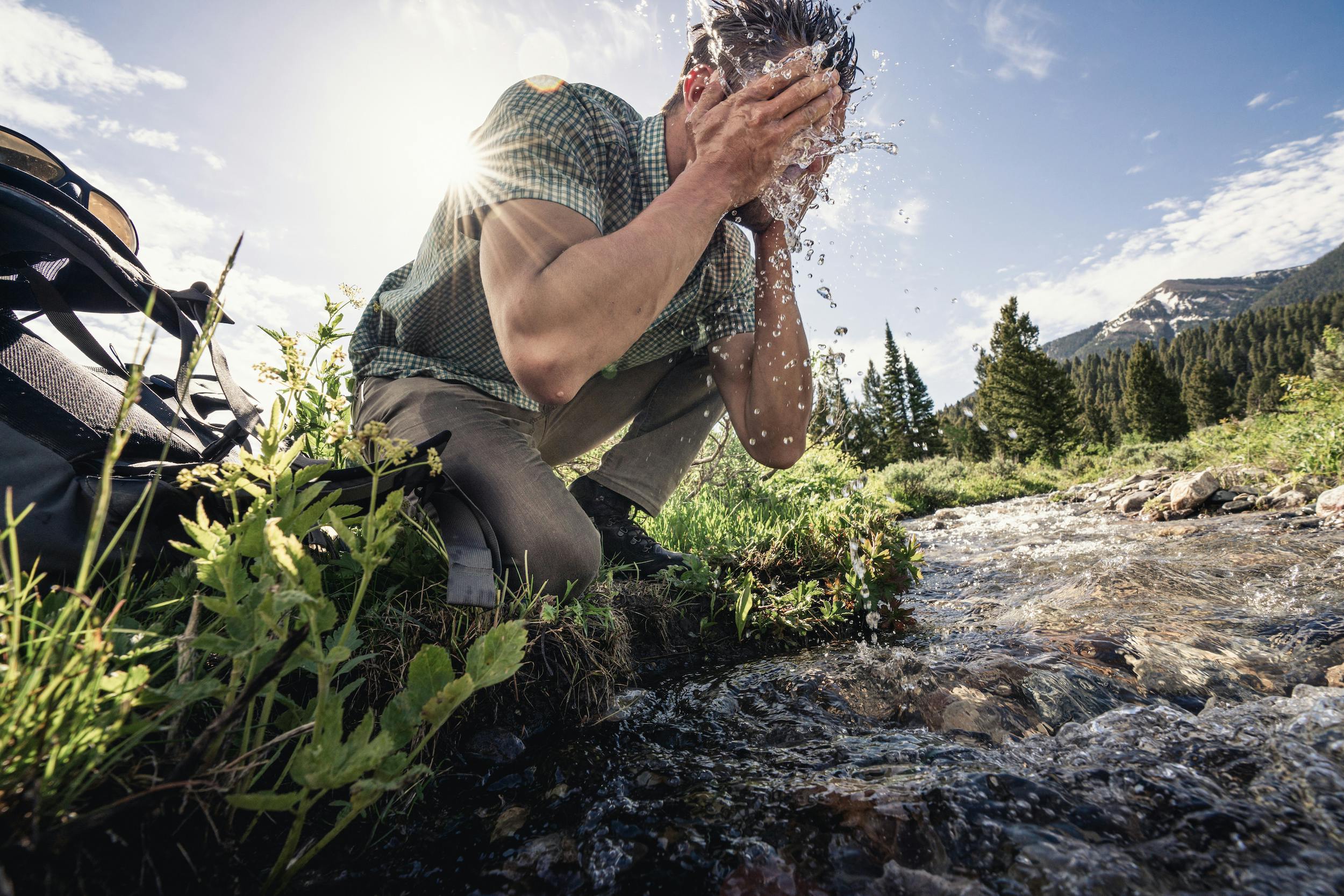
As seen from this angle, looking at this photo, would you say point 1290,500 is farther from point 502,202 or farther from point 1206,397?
point 1206,397

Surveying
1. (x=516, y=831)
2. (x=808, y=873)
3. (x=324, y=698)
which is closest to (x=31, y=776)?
(x=324, y=698)

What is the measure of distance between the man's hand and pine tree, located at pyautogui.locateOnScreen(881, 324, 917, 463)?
50257 mm

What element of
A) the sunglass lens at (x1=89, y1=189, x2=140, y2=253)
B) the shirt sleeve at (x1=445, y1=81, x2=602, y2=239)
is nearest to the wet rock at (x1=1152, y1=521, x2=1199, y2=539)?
the shirt sleeve at (x1=445, y1=81, x2=602, y2=239)

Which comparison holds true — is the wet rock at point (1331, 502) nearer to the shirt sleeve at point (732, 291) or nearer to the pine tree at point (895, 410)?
the shirt sleeve at point (732, 291)

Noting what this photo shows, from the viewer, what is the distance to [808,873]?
98 centimetres

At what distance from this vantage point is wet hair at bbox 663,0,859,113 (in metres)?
2.27

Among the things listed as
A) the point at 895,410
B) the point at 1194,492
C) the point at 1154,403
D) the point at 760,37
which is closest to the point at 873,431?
the point at 895,410

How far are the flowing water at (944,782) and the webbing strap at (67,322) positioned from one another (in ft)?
4.95

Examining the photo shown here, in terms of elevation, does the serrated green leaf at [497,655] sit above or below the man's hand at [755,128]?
below

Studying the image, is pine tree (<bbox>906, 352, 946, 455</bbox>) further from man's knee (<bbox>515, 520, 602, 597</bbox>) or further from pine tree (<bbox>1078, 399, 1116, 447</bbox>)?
man's knee (<bbox>515, 520, 602, 597</bbox>)

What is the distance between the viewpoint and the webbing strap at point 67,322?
1469mm

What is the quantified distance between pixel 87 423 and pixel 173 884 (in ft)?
3.72

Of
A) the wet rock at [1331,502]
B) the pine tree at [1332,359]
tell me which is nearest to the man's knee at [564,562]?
the wet rock at [1331,502]

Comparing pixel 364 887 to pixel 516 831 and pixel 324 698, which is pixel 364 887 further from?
pixel 324 698
